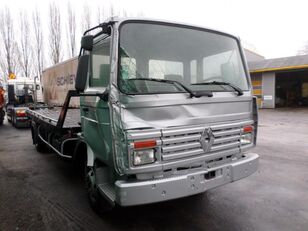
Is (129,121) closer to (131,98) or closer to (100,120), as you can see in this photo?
(131,98)

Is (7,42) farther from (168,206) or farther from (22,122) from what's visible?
(168,206)

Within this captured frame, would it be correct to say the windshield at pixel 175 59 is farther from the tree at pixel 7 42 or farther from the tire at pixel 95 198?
the tree at pixel 7 42

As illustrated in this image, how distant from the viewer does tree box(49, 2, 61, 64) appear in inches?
987

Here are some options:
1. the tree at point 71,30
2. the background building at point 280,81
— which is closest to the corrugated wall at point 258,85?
the background building at point 280,81

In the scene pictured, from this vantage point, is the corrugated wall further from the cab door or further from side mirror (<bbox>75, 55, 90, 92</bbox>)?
side mirror (<bbox>75, 55, 90, 92</bbox>)

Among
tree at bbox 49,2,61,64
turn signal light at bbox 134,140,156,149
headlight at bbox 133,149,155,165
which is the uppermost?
tree at bbox 49,2,61,64

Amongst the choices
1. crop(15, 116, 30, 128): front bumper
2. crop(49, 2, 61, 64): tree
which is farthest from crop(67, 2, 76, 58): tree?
crop(15, 116, 30, 128): front bumper

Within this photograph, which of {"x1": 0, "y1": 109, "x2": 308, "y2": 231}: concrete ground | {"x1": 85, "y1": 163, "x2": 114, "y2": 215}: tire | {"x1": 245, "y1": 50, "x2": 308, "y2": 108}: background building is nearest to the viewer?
{"x1": 0, "y1": 109, "x2": 308, "y2": 231}: concrete ground

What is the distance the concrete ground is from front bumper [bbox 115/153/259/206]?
2.10 feet

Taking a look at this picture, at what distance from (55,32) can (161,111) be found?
2591 cm

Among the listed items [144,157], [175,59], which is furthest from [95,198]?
[175,59]

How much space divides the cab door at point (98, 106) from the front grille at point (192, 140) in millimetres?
620

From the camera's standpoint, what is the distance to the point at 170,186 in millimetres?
2568

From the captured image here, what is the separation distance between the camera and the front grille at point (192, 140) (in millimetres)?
2635
